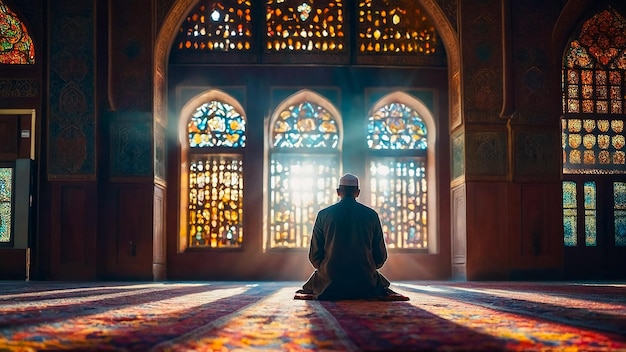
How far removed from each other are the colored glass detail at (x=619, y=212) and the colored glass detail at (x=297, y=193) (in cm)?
464

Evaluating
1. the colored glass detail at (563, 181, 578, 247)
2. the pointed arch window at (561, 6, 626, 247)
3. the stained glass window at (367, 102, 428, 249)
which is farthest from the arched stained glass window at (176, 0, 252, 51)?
the colored glass detail at (563, 181, 578, 247)

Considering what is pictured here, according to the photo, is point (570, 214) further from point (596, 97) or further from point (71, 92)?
point (71, 92)

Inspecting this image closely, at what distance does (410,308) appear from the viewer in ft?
18.0

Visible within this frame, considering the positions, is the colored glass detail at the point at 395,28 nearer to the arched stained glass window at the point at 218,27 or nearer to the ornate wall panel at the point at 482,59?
the ornate wall panel at the point at 482,59

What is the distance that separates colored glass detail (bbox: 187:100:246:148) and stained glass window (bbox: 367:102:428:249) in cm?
221

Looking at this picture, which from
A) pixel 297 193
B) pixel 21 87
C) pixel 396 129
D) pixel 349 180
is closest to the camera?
pixel 349 180

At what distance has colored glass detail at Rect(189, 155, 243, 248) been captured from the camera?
1296cm

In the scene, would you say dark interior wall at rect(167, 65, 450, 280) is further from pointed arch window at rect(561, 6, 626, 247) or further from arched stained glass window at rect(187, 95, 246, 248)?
pointed arch window at rect(561, 6, 626, 247)

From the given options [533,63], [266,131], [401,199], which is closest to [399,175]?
[401,199]

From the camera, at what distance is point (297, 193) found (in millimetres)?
13180

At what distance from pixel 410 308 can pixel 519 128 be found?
24.6 feet

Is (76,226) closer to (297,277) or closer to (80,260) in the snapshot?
(80,260)

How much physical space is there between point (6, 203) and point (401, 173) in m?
6.37

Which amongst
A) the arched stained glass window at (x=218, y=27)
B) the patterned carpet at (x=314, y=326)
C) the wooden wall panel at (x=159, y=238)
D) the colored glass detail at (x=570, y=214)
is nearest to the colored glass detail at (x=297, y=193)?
the wooden wall panel at (x=159, y=238)
